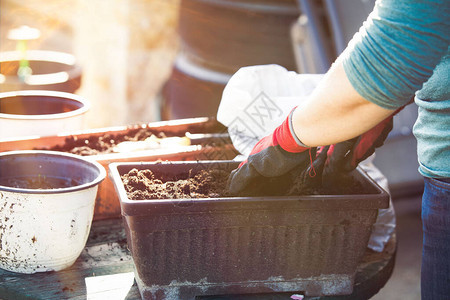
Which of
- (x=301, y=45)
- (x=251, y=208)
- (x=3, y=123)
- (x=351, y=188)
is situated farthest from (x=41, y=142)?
(x=301, y=45)

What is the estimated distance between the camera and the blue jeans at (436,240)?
126cm

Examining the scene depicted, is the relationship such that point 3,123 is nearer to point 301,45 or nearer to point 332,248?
point 332,248

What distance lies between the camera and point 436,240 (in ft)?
4.21

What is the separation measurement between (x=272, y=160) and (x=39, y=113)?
106 centimetres

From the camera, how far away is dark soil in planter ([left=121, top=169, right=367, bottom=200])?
1.28 meters

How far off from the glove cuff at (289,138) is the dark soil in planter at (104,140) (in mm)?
696

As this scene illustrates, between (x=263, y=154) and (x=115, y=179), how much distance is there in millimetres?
355

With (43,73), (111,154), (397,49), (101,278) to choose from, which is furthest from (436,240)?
(43,73)

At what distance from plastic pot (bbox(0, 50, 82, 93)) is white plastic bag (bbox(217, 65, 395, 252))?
0.93m

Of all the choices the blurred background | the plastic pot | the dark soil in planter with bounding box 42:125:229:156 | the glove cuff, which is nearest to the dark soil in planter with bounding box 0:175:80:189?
the dark soil in planter with bounding box 42:125:229:156

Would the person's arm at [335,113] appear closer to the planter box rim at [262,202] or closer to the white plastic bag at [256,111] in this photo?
the planter box rim at [262,202]

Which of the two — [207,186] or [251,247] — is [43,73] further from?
[251,247]

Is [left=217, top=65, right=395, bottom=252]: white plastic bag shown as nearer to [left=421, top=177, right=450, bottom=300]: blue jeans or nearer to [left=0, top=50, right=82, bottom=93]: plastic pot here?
[left=421, top=177, right=450, bottom=300]: blue jeans

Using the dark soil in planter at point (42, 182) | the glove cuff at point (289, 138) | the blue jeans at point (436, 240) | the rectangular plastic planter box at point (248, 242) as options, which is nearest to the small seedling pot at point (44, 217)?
the dark soil in planter at point (42, 182)
